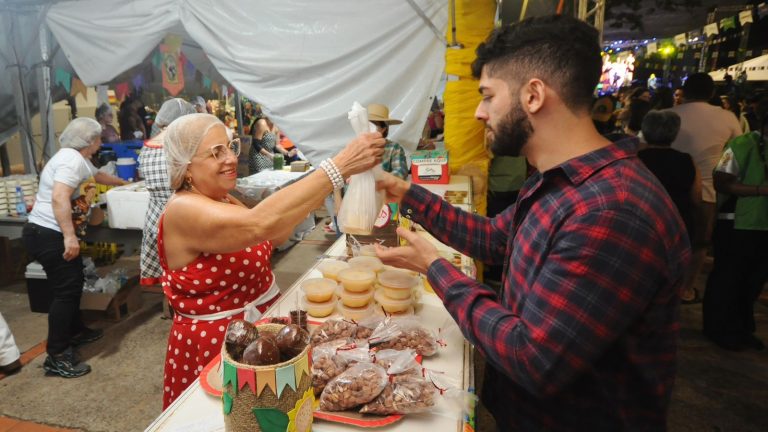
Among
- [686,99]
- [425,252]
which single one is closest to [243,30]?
[425,252]

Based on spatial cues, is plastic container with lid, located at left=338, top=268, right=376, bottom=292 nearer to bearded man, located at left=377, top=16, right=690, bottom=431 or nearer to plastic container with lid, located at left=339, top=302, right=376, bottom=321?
plastic container with lid, located at left=339, top=302, right=376, bottom=321

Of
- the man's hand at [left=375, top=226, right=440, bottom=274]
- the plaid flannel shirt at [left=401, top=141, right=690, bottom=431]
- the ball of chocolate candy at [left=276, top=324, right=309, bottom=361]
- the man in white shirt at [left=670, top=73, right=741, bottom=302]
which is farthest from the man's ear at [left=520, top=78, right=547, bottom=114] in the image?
the man in white shirt at [left=670, top=73, right=741, bottom=302]

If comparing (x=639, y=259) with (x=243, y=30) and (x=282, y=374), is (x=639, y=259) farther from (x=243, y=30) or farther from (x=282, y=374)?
(x=243, y=30)

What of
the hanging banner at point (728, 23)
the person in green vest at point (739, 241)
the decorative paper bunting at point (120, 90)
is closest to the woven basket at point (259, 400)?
the person in green vest at point (739, 241)

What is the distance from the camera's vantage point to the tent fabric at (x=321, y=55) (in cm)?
337

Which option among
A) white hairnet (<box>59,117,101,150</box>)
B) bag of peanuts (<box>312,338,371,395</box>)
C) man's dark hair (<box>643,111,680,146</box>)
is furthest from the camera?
man's dark hair (<box>643,111,680,146</box>)

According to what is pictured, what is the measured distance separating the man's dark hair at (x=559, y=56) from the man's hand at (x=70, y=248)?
367 cm

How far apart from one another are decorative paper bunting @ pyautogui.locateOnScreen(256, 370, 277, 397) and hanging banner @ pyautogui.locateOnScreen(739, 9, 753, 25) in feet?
31.4

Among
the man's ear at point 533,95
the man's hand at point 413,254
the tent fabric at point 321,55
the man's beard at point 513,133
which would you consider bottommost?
the man's hand at point 413,254

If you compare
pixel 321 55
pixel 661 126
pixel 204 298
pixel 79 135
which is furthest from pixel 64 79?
pixel 661 126

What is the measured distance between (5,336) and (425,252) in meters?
3.74

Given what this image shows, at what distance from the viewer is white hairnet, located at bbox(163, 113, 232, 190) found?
5.86 ft

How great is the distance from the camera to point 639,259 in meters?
0.99

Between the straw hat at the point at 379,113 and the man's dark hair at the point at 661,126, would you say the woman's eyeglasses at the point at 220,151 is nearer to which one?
the straw hat at the point at 379,113
